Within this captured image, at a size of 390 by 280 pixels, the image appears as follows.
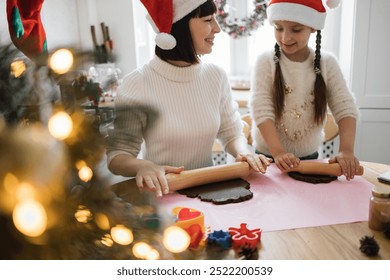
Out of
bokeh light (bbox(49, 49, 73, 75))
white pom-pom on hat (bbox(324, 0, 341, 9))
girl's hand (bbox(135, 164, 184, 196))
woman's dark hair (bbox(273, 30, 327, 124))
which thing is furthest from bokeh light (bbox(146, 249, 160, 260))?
white pom-pom on hat (bbox(324, 0, 341, 9))

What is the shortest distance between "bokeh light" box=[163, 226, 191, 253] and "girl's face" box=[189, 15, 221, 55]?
72 centimetres

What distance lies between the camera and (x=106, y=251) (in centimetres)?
40

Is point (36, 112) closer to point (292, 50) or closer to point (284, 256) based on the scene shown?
point (284, 256)

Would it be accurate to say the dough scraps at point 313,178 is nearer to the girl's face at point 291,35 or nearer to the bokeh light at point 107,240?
the girl's face at point 291,35

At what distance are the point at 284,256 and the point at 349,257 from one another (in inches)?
4.2

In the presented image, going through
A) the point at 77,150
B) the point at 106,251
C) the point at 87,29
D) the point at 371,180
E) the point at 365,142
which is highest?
the point at 87,29

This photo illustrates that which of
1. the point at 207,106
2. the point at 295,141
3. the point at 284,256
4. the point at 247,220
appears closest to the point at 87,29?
the point at 207,106

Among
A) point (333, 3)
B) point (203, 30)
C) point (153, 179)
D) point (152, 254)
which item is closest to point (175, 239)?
point (152, 254)

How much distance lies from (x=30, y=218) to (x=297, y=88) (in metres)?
1.00

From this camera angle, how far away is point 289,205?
0.77 metres

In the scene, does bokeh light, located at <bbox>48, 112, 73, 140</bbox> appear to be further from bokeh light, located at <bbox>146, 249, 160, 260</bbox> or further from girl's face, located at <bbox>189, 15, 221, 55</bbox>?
girl's face, located at <bbox>189, 15, 221, 55</bbox>

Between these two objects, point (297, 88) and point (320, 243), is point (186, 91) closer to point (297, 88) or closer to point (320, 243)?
point (297, 88)

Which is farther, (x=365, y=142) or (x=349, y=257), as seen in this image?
(x=365, y=142)

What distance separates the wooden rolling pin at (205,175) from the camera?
84cm
